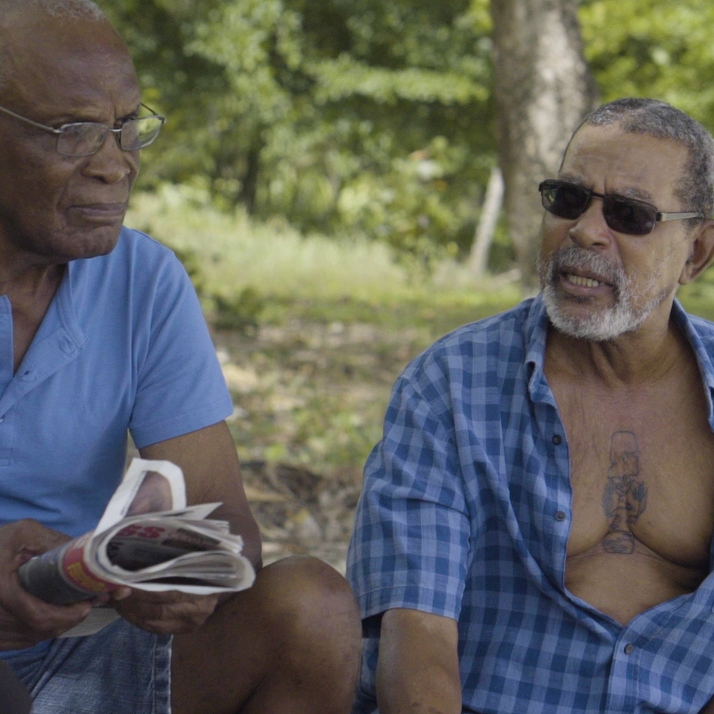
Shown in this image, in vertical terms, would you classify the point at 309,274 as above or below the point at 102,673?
below

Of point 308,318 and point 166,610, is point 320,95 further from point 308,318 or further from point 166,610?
point 166,610

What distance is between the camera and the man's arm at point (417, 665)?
2.49 m

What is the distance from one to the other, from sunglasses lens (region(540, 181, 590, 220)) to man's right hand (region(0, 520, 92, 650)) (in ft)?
5.00

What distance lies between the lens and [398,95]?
1805 cm

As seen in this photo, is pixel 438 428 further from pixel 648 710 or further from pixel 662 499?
pixel 648 710

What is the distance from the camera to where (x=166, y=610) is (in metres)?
2.17

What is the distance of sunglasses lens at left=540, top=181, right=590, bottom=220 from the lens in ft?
9.55

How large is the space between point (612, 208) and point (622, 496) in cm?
73

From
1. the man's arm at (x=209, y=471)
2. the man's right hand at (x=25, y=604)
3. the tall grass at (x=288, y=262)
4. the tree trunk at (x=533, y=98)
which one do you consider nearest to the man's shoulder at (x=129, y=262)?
the man's arm at (x=209, y=471)

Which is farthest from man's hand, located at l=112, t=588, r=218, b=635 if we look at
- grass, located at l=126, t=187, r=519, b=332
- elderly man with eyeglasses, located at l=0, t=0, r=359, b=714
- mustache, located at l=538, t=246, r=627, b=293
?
grass, located at l=126, t=187, r=519, b=332

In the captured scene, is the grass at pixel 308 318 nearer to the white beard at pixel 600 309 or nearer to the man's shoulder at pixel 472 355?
the man's shoulder at pixel 472 355

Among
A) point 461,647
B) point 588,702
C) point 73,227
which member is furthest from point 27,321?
point 588,702

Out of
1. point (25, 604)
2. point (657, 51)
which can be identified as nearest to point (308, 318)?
point (657, 51)

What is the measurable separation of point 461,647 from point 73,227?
1381 millimetres
